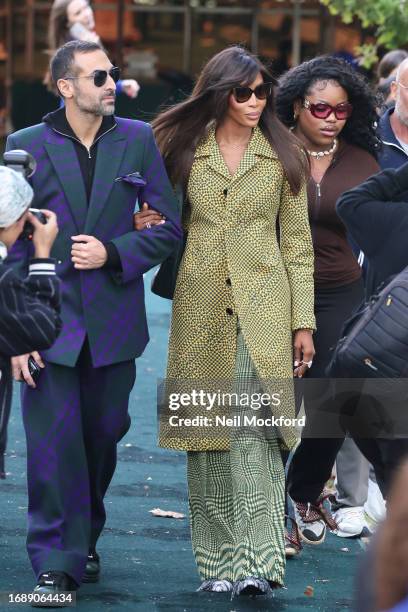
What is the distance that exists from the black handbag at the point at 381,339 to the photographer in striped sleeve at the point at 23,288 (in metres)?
1.00

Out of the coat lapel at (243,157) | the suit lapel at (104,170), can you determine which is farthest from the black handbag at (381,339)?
the suit lapel at (104,170)

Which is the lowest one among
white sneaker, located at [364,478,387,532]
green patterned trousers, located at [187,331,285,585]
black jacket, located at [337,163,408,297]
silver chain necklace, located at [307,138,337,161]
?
white sneaker, located at [364,478,387,532]

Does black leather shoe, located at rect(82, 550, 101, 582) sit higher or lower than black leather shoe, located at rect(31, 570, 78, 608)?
lower

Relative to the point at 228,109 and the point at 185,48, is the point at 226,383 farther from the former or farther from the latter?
the point at 185,48

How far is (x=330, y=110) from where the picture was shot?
6.47m

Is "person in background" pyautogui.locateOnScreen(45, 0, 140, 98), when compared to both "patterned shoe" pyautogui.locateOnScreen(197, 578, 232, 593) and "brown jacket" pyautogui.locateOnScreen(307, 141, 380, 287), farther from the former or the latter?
"patterned shoe" pyautogui.locateOnScreen(197, 578, 232, 593)

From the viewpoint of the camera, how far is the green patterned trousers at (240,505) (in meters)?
5.70

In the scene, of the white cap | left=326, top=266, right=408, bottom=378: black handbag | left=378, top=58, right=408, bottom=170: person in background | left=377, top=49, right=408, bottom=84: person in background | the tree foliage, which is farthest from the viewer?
the tree foliage

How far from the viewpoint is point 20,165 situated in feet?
16.6

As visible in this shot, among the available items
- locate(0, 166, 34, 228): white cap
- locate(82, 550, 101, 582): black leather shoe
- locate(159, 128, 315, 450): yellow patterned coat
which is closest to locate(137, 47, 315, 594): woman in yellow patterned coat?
locate(159, 128, 315, 450): yellow patterned coat

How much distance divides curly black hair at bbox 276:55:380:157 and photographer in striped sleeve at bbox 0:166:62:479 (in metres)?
2.15

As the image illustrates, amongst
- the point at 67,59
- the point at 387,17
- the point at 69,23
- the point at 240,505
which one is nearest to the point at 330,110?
the point at 67,59

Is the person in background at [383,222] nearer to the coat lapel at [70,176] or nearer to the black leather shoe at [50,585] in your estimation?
the coat lapel at [70,176]

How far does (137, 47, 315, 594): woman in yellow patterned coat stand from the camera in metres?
5.84
